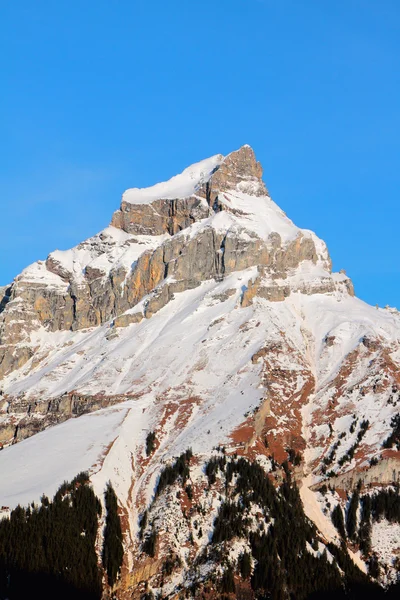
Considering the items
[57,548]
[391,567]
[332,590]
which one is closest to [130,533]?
[57,548]

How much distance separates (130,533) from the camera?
6752 inches

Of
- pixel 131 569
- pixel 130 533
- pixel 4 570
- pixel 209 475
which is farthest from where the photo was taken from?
pixel 209 475

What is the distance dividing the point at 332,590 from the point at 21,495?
71388mm

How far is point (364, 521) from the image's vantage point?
6934 inches

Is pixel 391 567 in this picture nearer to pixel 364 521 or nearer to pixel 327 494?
pixel 364 521

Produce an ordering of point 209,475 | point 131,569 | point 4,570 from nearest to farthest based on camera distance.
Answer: point 4,570 < point 131,569 < point 209,475

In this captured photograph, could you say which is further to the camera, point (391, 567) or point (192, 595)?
point (391, 567)

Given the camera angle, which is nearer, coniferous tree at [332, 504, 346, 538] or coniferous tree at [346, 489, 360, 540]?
coniferous tree at [346, 489, 360, 540]

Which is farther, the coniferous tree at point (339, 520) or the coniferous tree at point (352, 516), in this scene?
the coniferous tree at point (339, 520)

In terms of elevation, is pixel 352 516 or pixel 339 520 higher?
pixel 352 516

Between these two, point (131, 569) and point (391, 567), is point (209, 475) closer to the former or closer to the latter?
point (131, 569)

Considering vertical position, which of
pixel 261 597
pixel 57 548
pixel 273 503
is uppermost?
pixel 273 503

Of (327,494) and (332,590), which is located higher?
(327,494)

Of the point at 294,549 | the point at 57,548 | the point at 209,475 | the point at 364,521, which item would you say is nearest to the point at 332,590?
the point at 294,549
